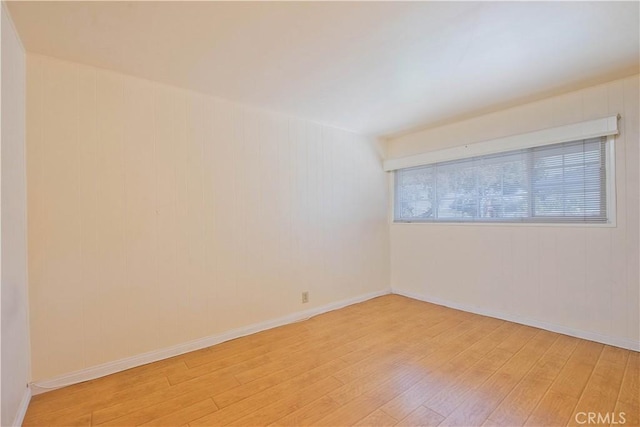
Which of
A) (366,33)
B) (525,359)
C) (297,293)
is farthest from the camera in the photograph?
(297,293)

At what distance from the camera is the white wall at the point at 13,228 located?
4.85 ft

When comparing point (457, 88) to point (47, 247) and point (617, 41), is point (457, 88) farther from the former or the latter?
point (47, 247)

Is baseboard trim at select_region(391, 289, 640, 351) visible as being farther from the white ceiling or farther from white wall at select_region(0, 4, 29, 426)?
white wall at select_region(0, 4, 29, 426)

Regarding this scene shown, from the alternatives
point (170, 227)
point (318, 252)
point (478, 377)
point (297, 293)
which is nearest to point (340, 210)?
point (318, 252)

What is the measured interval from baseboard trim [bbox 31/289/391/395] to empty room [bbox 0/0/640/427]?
0.01 m

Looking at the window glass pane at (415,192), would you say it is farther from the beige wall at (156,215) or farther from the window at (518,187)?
the beige wall at (156,215)

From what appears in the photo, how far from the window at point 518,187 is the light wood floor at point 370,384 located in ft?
3.94

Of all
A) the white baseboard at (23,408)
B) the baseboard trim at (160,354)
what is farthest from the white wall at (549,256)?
the white baseboard at (23,408)

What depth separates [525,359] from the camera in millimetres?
2240

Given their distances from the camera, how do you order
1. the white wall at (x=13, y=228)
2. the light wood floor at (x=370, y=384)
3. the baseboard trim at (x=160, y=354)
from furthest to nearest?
the baseboard trim at (x=160, y=354), the light wood floor at (x=370, y=384), the white wall at (x=13, y=228)

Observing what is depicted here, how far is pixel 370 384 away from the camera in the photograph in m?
1.93

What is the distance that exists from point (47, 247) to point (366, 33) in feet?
8.25

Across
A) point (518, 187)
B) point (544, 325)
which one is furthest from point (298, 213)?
point (544, 325)

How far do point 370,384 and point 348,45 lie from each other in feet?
7.44
